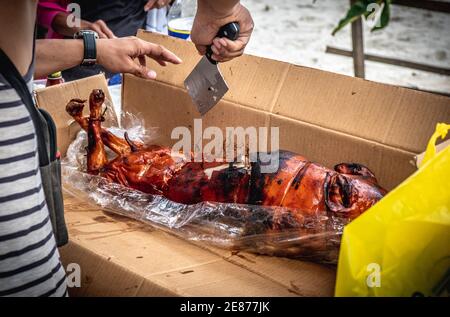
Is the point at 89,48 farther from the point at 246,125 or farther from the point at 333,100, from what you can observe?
the point at 333,100

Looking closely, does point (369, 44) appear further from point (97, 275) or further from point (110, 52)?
point (97, 275)

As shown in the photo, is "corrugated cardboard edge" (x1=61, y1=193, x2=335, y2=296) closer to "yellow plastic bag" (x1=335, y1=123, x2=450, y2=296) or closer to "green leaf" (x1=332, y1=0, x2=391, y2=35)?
"yellow plastic bag" (x1=335, y1=123, x2=450, y2=296)

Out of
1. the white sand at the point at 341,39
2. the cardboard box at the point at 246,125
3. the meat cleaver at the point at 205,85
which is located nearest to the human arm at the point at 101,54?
the meat cleaver at the point at 205,85

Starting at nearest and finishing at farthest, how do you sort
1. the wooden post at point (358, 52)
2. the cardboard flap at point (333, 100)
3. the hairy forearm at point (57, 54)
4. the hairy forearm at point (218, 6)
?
the hairy forearm at point (218, 6) < the cardboard flap at point (333, 100) < the hairy forearm at point (57, 54) < the wooden post at point (358, 52)

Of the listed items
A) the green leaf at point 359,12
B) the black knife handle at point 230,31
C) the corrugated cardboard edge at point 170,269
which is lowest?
the corrugated cardboard edge at point 170,269

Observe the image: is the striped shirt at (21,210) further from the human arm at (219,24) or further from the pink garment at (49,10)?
the pink garment at (49,10)

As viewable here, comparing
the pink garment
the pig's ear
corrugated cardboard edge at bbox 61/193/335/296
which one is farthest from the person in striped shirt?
the pink garment

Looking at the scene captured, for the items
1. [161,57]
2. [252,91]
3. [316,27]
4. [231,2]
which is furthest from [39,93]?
[316,27]

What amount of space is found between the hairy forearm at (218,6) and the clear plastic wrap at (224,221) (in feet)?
2.08

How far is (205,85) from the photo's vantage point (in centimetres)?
225

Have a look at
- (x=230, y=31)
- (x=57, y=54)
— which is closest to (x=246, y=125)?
(x=230, y=31)

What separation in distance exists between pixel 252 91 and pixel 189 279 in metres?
1.00

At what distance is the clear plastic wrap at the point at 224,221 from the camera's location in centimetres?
173

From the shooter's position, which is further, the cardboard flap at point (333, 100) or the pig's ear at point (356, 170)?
the cardboard flap at point (333, 100)
